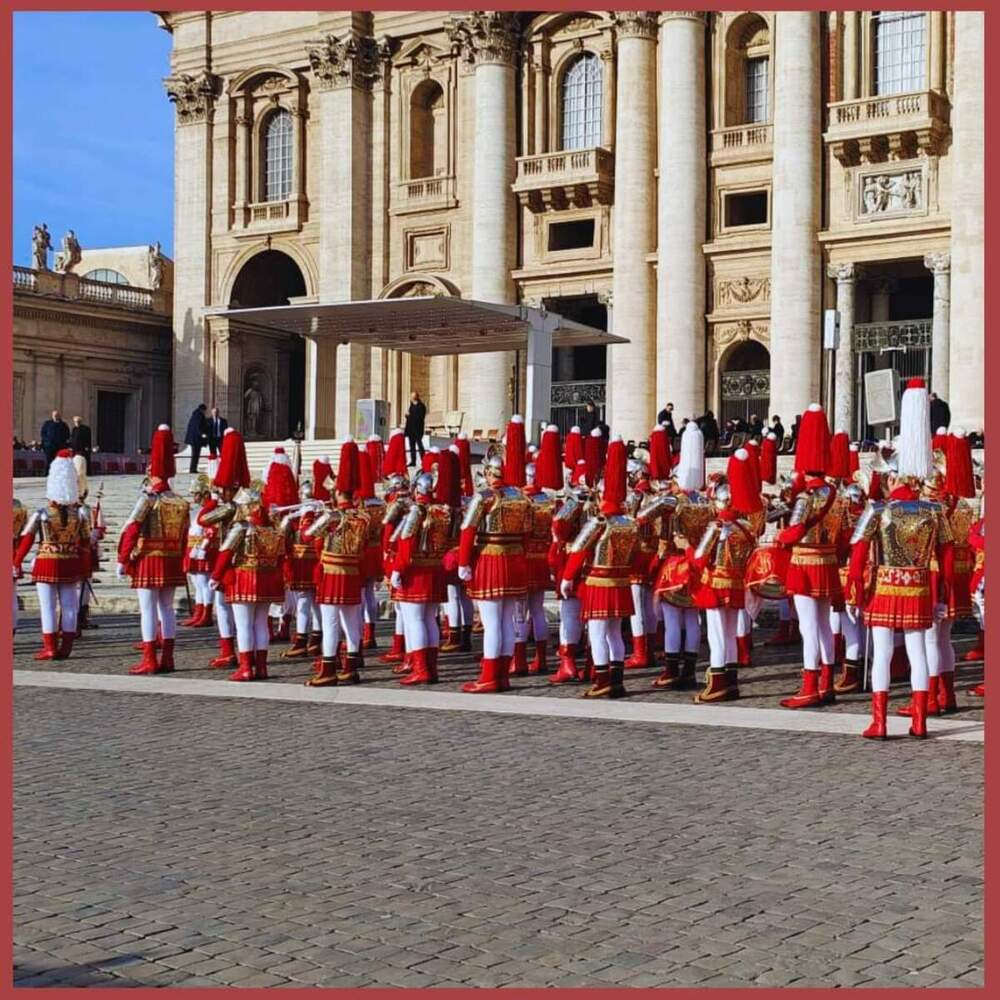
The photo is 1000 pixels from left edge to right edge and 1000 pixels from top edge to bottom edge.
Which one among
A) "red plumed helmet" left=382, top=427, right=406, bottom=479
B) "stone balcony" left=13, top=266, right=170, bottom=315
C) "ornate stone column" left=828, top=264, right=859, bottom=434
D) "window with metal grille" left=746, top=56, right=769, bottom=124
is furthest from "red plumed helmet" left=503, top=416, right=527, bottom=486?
"stone balcony" left=13, top=266, right=170, bottom=315

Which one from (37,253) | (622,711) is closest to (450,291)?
(37,253)

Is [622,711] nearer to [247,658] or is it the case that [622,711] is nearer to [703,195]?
[247,658]

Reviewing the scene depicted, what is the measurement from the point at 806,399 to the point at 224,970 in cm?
2772

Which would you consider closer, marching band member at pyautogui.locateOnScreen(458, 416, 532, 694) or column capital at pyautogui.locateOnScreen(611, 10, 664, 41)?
marching band member at pyautogui.locateOnScreen(458, 416, 532, 694)

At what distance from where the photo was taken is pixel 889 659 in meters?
10.1

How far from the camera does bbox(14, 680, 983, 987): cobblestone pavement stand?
210 inches

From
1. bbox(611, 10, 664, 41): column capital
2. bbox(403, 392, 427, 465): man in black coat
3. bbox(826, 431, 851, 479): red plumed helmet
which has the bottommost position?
bbox(826, 431, 851, 479): red plumed helmet

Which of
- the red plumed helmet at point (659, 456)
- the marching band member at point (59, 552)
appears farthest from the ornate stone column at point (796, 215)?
the marching band member at point (59, 552)

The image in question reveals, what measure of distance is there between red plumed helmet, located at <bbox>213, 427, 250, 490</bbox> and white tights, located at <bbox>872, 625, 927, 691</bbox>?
562cm

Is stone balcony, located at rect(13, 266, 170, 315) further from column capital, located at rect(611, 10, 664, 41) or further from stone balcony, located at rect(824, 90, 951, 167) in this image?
stone balcony, located at rect(824, 90, 951, 167)

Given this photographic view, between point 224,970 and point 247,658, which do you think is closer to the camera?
point 224,970

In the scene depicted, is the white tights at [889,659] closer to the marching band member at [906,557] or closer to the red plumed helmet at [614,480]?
the marching band member at [906,557]

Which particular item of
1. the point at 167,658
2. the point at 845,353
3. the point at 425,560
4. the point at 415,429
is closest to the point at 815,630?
the point at 425,560

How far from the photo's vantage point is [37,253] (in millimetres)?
46156
